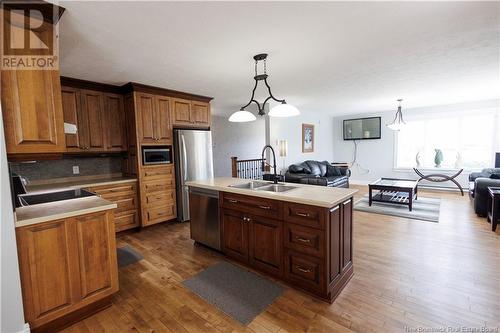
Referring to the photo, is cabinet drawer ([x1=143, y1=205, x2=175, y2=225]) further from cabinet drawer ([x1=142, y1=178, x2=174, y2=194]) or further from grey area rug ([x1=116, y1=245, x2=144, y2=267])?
grey area rug ([x1=116, y1=245, x2=144, y2=267])

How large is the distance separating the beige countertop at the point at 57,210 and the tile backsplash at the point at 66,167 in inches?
71.2

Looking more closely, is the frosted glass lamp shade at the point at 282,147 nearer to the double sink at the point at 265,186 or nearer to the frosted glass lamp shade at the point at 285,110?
the double sink at the point at 265,186

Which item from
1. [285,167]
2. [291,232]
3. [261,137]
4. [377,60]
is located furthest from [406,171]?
[291,232]

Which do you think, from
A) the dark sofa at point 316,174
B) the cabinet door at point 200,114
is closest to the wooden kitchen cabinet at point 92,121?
the cabinet door at point 200,114

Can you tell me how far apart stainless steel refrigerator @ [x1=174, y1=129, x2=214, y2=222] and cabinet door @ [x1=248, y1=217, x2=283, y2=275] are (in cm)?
215

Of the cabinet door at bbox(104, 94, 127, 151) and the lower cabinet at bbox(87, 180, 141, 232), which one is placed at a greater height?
the cabinet door at bbox(104, 94, 127, 151)

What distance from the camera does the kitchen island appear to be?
80.7 inches

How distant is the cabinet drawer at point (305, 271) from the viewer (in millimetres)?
2068

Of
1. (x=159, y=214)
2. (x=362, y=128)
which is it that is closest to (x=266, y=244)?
(x=159, y=214)

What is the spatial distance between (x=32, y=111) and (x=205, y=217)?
1998 mm

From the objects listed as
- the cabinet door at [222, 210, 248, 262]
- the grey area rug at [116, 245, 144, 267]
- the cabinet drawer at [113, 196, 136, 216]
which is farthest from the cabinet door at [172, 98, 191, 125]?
the cabinet door at [222, 210, 248, 262]

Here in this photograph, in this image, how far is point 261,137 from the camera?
9281mm

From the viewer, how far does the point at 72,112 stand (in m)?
3.48

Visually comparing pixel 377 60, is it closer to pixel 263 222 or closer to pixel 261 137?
pixel 263 222
